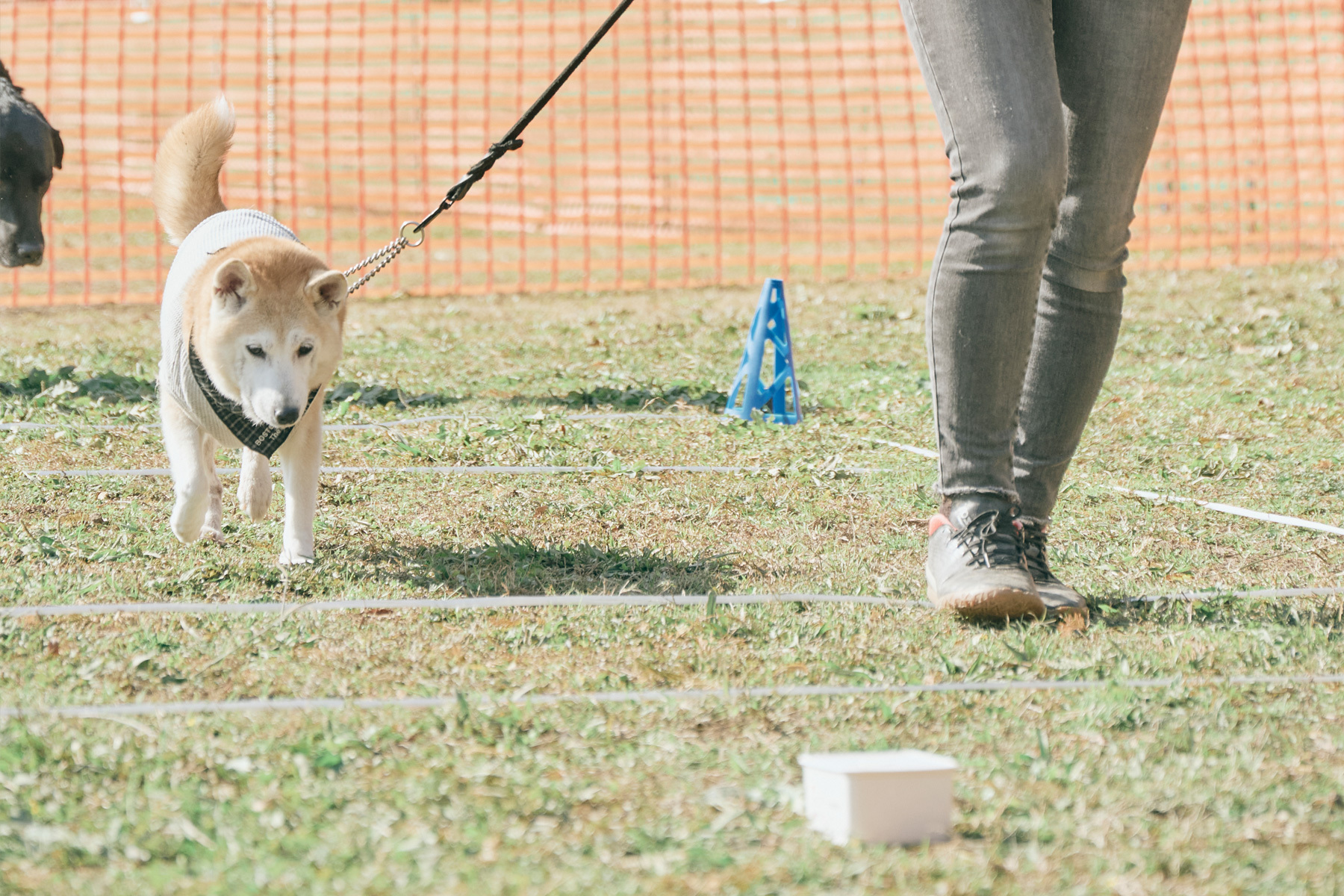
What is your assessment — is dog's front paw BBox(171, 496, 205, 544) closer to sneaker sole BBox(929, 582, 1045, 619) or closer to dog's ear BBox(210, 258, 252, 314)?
dog's ear BBox(210, 258, 252, 314)

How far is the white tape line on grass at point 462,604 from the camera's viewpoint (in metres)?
2.62

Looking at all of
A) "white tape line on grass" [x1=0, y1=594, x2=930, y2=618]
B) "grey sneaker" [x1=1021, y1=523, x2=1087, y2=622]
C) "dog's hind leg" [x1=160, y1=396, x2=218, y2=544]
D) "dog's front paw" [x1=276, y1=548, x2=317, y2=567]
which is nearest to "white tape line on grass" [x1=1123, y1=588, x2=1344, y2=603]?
"grey sneaker" [x1=1021, y1=523, x2=1087, y2=622]

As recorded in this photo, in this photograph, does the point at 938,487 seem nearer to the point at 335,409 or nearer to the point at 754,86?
the point at 335,409

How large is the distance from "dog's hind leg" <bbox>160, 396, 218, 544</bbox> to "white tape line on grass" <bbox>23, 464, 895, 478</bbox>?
2.78 ft

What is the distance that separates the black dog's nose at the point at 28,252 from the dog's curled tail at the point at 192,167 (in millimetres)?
2546

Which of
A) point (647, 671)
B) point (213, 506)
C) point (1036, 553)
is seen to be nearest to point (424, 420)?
point (213, 506)

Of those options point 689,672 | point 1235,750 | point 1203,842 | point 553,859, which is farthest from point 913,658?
point 553,859

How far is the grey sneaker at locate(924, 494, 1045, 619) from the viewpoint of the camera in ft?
8.61

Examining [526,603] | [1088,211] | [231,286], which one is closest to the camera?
[526,603]

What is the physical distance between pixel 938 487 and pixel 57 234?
12.3 meters

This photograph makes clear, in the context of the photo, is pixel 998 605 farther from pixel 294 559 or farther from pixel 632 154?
pixel 632 154

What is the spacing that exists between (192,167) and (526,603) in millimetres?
1798

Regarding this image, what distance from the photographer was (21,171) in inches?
236

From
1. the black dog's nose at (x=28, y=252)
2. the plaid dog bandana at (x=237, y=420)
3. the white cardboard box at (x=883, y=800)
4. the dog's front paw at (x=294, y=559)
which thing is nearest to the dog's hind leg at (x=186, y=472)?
the plaid dog bandana at (x=237, y=420)
